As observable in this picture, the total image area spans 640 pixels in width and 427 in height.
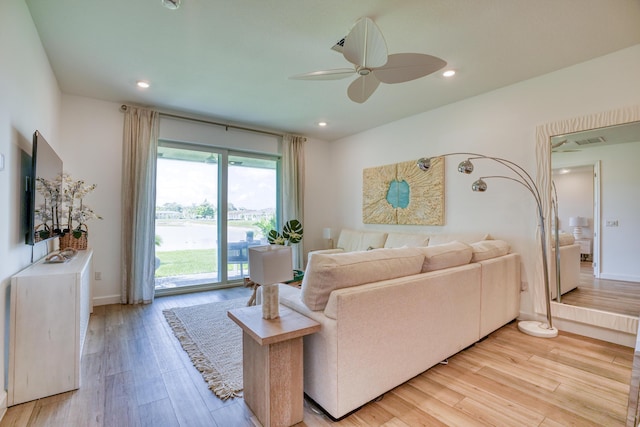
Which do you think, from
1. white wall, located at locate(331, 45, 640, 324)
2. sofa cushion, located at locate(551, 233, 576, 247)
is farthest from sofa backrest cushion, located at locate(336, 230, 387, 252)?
sofa cushion, located at locate(551, 233, 576, 247)

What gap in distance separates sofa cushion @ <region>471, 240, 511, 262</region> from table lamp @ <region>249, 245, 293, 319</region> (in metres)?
1.92

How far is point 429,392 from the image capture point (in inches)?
77.7

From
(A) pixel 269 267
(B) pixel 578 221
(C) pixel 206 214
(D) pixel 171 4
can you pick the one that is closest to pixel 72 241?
(C) pixel 206 214

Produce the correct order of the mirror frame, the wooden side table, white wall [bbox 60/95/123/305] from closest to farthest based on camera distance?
1. the wooden side table
2. the mirror frame
3. white wall [bbox 60/95/123/305]

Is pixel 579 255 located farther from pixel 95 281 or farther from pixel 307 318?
pixel 95 281

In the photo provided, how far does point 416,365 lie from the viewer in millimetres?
2072

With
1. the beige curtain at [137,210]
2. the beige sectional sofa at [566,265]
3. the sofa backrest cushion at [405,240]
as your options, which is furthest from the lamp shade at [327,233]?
the beige sectional sofa at [566,265]

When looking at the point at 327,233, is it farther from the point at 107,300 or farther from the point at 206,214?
the point at 107,300

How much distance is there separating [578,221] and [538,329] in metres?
1.19

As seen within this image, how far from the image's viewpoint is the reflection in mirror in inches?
107

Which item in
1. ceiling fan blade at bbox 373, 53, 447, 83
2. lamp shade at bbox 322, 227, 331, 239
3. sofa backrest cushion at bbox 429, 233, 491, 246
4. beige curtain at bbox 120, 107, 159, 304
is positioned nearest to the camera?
ceiling fan blade at bbox 373, 53, 447, 83

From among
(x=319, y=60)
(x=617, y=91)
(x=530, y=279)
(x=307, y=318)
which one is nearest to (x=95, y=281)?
(x=307, y=318)

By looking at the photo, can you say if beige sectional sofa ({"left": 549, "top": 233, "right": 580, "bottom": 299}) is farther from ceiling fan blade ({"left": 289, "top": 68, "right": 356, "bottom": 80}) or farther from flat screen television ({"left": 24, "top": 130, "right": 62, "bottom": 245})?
flat screen television ({"left": 24, "top": 130, "right": 62, "bottom": 245})

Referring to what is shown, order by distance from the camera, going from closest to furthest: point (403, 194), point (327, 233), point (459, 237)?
point (459, 237), point (403, 194), point (327, 233)
